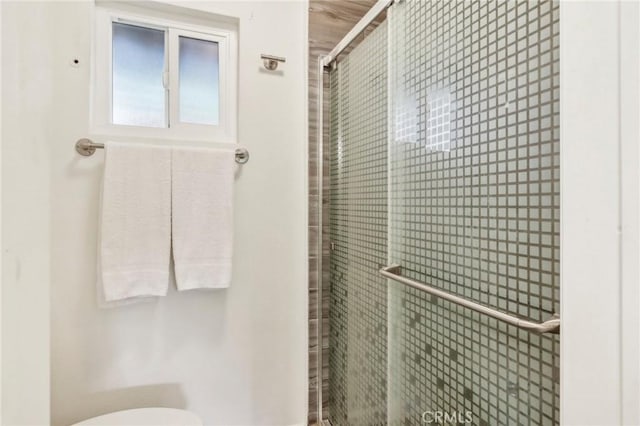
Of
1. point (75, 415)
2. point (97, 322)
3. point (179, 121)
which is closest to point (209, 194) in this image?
point (179, 121)

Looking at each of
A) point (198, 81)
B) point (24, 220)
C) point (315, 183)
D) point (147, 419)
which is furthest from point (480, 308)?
point (198, 81)

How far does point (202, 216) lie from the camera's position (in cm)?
138

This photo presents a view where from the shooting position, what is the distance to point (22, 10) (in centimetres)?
30

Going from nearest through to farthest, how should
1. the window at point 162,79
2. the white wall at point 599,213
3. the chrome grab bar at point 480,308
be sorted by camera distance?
the white wall at point 599,213
the chrome grab bar at point 480,308
the window at point 162,79

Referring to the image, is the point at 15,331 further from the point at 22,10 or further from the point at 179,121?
the point at 179,121

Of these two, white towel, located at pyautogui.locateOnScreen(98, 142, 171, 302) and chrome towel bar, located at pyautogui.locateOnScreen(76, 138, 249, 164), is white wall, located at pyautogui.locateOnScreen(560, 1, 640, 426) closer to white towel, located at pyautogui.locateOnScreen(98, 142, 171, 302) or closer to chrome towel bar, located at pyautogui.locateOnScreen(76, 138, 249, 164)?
white towel, located at pyautogui.locateOnScreen(98, 142, 171, 302)

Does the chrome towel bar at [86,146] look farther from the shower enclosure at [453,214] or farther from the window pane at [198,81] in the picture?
the shower enclosure at [453,214]

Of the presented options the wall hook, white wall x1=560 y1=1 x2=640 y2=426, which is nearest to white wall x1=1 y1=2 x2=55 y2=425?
white wall x1=560 y1=1 x2=640 y2=426

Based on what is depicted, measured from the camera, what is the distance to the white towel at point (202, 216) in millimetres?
1346

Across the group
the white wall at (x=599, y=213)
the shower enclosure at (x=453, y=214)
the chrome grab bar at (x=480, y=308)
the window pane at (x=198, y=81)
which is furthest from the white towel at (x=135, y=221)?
the white wall at (x=599, y=213)

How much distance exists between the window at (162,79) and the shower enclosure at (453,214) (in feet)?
1.96

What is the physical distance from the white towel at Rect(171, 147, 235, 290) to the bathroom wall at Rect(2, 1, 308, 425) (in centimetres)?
11

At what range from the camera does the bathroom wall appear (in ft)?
4.16

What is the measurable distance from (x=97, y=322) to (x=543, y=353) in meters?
1.48
